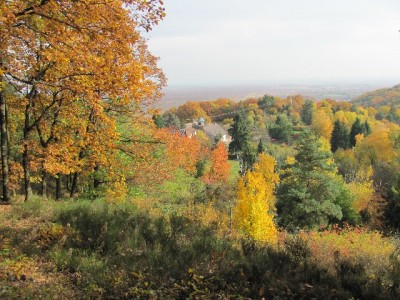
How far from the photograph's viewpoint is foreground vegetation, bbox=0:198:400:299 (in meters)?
4.47

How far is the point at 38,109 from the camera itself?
10.8 meters

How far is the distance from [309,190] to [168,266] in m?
22.5

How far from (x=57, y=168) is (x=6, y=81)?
276 centimetres

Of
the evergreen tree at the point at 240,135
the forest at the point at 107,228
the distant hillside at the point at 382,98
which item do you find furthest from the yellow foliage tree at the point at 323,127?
the forest at the point at 107,228

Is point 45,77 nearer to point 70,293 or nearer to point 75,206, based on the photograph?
point 75,206

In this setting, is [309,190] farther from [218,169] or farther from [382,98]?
[382,98]

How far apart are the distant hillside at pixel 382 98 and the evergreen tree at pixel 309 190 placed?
136 metres

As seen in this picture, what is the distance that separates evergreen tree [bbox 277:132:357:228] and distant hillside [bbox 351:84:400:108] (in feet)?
447

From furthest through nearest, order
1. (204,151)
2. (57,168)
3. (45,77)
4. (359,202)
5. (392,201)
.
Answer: (204,151) → (359,202) → (392,201) → (57,168) → (45,77)

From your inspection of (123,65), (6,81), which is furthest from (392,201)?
(6,81)

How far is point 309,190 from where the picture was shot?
2570cm

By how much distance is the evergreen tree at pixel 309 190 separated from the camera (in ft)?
81.4

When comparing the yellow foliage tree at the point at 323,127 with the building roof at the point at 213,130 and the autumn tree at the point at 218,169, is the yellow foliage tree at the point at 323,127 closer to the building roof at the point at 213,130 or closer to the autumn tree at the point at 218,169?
the building roof at the point at 213,130

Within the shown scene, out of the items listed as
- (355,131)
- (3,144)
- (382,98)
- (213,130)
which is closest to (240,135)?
(213,130)
